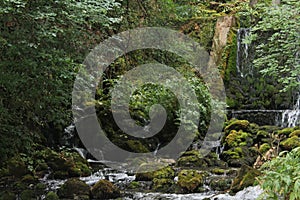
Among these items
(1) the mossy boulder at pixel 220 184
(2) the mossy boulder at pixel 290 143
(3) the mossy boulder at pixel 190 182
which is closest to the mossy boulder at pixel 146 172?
(3) the mossy boulder at pixel 190 182

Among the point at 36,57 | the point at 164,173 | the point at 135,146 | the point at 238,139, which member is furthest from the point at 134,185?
the point at 238,139

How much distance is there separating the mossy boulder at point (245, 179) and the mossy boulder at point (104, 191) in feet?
6.01

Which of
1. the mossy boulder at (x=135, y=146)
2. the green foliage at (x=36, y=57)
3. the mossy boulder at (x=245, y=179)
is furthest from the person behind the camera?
the mossy boulder at (x=135, y=146)

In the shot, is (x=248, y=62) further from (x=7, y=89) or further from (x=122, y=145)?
(x=7, y=89)

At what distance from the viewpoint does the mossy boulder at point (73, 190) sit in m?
6.12

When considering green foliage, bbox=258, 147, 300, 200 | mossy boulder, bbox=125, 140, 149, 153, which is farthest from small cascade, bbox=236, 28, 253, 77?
green foliage, bbox=258, 147, 300, 200

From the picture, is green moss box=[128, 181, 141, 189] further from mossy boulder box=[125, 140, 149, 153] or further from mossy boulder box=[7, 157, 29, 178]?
mossy boulder box=[125, 140, 149, 153]

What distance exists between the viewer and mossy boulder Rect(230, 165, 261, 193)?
222 inches

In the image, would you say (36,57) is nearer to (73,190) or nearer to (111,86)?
(73,190)

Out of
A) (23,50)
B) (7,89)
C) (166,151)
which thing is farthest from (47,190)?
(166,151)

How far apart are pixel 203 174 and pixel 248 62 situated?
8067 mm

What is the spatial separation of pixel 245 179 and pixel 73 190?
2.67m

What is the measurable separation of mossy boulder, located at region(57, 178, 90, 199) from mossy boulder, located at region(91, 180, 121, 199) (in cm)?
14

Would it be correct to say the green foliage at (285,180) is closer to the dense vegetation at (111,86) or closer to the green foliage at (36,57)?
the dense vegetation at (111,86)
